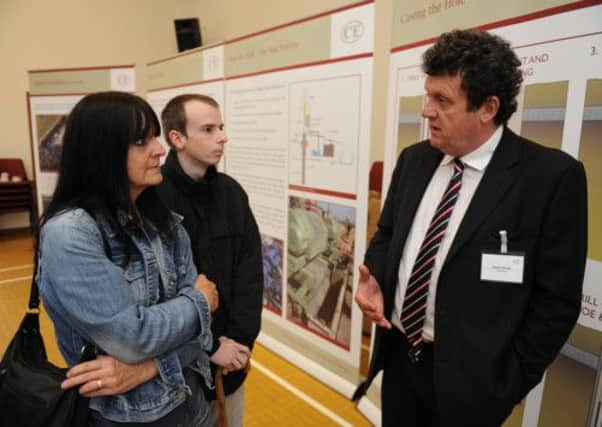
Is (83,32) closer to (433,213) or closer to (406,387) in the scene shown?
(433,213)

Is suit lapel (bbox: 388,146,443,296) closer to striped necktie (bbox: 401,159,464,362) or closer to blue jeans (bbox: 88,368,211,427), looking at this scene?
striped necktie (bbox: 401,159,464,362)

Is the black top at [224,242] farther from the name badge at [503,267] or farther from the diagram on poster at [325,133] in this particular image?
the diagram on poster at [325,133]

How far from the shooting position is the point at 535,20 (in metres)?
1.54

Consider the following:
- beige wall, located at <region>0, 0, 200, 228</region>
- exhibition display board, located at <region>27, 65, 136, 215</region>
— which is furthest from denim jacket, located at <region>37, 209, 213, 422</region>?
beige wall, located at <region>0, 0, 200, 228</region>

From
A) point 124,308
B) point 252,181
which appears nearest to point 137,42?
point 252,181

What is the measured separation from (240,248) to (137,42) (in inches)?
287

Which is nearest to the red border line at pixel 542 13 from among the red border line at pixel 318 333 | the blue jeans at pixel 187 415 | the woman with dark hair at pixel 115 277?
the woman with dark hair at pixel 115 277

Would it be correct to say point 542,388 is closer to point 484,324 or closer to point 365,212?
point 484,324

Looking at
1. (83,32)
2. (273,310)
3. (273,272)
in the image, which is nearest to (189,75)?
(273,272)

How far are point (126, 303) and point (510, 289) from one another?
38.5 inches

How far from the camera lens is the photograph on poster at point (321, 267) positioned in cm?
268

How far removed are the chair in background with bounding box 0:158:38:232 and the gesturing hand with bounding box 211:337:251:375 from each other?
234 inches

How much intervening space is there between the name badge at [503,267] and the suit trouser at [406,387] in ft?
1.08

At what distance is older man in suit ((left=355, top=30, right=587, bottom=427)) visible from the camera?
1.09 metres
